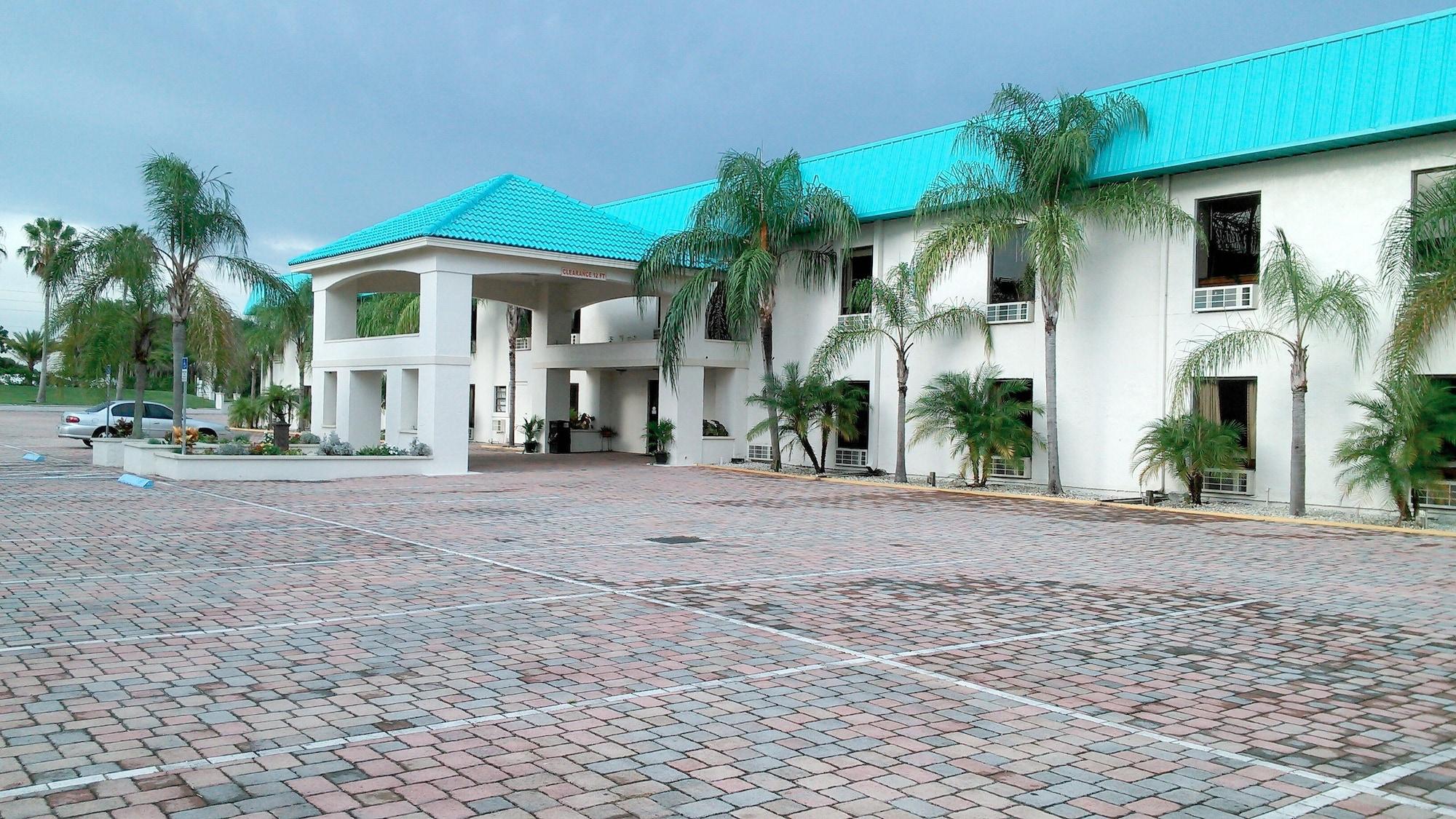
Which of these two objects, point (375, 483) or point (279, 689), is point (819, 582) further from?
point (375, 483)

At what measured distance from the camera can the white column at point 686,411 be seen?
29.2 meters

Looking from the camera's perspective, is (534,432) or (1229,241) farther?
(534,432)

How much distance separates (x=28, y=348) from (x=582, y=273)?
97.4 meters

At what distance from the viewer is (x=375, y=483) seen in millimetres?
22562

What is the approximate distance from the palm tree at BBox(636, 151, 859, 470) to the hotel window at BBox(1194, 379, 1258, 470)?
→ 8585 mm

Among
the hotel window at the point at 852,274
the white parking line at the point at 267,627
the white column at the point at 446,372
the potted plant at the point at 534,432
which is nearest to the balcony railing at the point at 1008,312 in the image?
the hotel window at the point at 852,274

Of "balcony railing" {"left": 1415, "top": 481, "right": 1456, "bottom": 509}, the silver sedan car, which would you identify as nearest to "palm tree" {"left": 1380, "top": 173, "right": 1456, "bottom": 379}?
"balcony railing" {"left": 1415, "top": 481, "right": 1456, "bottom": 509}

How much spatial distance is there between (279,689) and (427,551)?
610 cm

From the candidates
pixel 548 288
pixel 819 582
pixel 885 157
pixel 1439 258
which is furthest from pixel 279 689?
pixel 548 288

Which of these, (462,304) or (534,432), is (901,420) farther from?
(534,432)

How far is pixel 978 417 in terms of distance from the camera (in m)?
22.6

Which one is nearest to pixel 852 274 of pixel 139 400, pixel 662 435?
pixel 662 435

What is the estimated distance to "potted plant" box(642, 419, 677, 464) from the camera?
96.2 ft

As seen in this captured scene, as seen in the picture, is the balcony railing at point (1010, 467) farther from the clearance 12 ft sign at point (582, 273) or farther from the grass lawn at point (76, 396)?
the grass lawn at point (76, 396)
